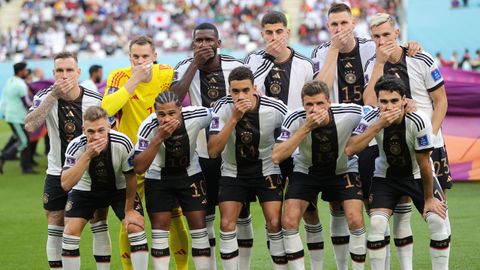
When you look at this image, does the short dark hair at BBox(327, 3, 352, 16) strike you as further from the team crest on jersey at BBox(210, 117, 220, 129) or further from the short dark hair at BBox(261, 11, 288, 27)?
the team crest on jersey at BBox(210, 117, 220, 129)

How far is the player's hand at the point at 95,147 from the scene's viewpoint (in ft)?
24.7

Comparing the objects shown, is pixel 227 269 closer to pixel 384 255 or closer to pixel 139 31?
pixel 384 255

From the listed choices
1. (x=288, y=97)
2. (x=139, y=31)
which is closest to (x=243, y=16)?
(x=139, y=31)

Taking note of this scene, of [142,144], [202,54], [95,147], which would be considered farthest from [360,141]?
[95,147]

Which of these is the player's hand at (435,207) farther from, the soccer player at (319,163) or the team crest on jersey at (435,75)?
the team crest on jersey at (435,75)

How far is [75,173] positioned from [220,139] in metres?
1.22

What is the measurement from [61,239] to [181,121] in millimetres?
1602

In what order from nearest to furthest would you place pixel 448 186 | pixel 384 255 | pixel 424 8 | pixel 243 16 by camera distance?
pixel 384 255
pixel 448 186
pixel 424 8
pixel 243 16

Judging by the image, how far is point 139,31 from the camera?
34.4 m

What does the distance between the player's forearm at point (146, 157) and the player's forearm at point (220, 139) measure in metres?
0.44

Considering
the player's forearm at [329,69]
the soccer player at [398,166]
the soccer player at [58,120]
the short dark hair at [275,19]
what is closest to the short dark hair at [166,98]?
the soccer player at [58,120]

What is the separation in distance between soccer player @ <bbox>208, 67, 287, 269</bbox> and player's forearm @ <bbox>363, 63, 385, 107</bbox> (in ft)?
2.45

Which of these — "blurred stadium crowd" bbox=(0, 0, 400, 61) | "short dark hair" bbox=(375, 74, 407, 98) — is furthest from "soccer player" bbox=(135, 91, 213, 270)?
"blurred stadium crowd" bbox=(0, 0, 400, 61)

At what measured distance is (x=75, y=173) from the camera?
757 centimetres
